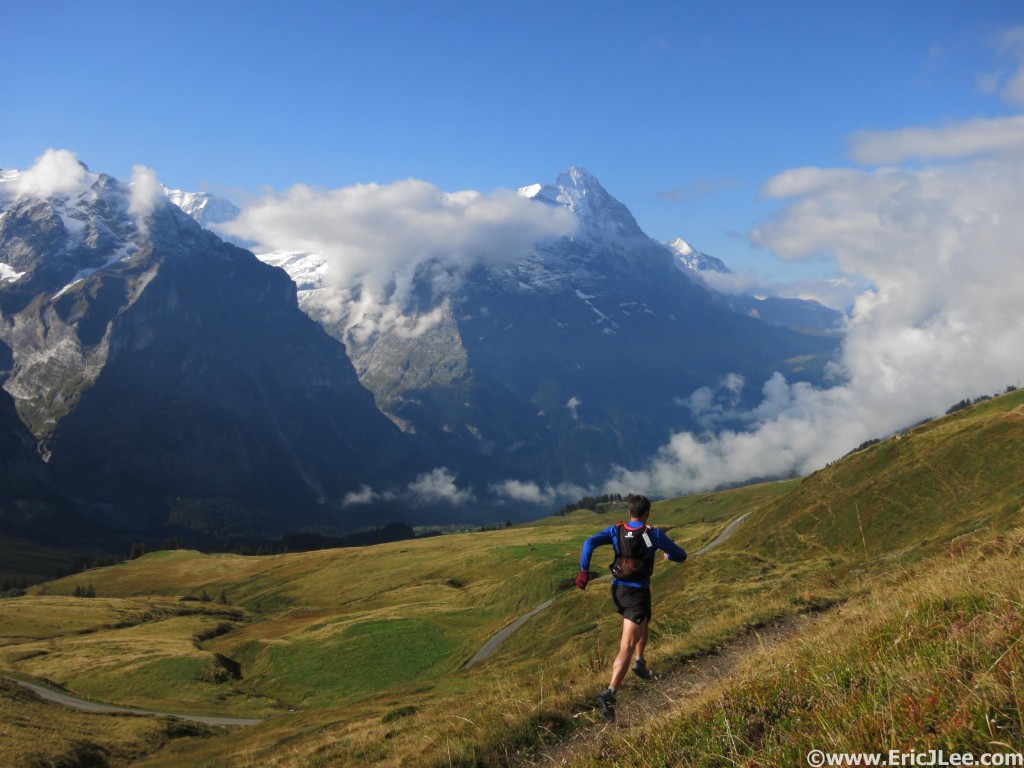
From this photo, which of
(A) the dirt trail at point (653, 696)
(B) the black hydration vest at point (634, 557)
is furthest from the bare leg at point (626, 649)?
(B) the black hydration vest at point (634, 557)

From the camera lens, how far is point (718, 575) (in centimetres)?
4897

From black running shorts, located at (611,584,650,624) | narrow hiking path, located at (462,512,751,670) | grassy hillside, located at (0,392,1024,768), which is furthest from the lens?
narrow hiking path, located at (462,512,751,670)

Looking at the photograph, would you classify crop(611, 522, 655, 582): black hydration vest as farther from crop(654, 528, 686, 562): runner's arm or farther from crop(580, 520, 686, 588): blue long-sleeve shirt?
crop(654, 528, 686, 562): runner's arm

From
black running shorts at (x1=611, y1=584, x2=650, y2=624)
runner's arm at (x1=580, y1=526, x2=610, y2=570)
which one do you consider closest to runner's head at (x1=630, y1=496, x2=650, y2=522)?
runner's arm at (x1=580, y1=526, x2=610, y2=570)

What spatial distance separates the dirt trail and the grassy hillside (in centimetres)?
33

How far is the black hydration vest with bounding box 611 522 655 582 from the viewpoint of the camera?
13.7 m

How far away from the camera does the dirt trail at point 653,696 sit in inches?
445

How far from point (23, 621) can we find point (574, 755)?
149m

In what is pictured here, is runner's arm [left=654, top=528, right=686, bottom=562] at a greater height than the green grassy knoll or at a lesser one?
greater

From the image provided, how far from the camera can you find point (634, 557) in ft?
45.1

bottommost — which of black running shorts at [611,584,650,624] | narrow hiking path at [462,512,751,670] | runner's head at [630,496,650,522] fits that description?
narrow hiking path at [462,512,751,670]

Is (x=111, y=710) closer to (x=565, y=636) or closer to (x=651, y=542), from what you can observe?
(x=565, y=636)

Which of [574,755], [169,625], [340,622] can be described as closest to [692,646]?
[574,755]

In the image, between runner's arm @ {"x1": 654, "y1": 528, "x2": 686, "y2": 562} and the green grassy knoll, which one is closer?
runner's arm @ {"x1": 654, "y1": 528, "x2": 686, "y2": 562}
